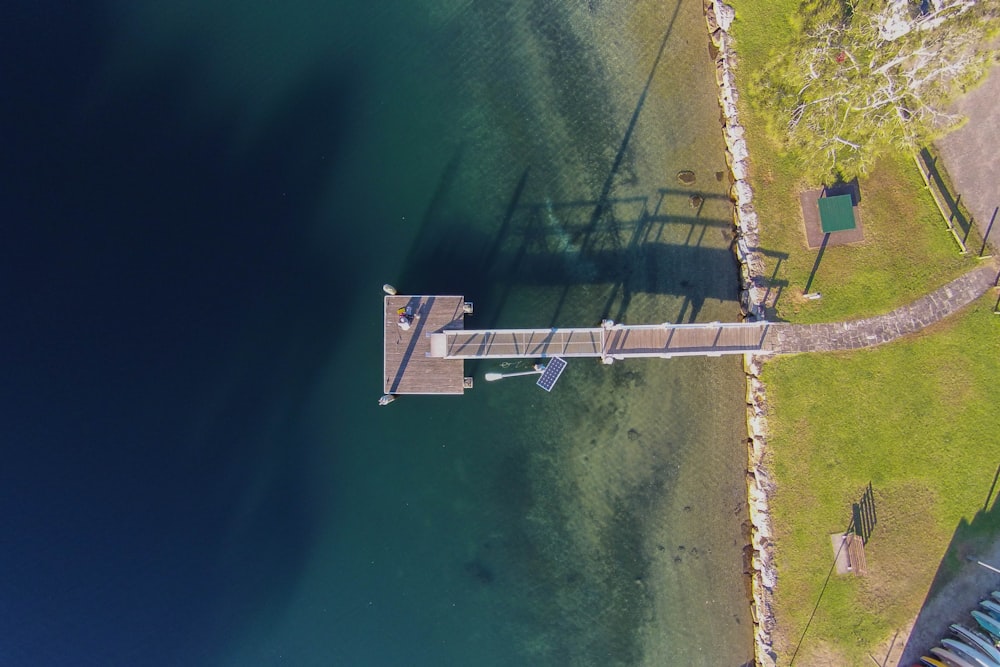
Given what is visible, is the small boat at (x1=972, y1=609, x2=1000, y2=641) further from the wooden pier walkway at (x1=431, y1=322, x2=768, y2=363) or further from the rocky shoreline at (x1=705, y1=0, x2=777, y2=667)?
the wooden pier walkway at (x1=431, y1=322, x2=768, y2=363)

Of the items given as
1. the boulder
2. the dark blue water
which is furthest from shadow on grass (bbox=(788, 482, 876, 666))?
the boulder

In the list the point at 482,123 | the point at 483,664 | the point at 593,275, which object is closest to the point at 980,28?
the point at 593,275

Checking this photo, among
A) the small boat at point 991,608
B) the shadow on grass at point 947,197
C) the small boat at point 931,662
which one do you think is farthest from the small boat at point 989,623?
the shadow on grass at point 947,197

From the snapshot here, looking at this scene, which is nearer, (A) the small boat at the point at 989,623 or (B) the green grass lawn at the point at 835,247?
(A) the small boat at the point at 989,623

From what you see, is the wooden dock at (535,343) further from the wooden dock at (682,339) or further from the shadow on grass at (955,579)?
the shadow on grass at (955,579)

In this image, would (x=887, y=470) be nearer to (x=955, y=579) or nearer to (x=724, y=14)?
(x=955, y=579)

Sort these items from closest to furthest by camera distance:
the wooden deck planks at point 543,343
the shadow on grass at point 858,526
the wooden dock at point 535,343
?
the wooden dock at point 535,343, the wooden deck planks at point 543,343, the shadow on grass at point 858,526

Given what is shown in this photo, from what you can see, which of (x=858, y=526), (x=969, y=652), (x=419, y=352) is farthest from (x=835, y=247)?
(x=419, y=352)
